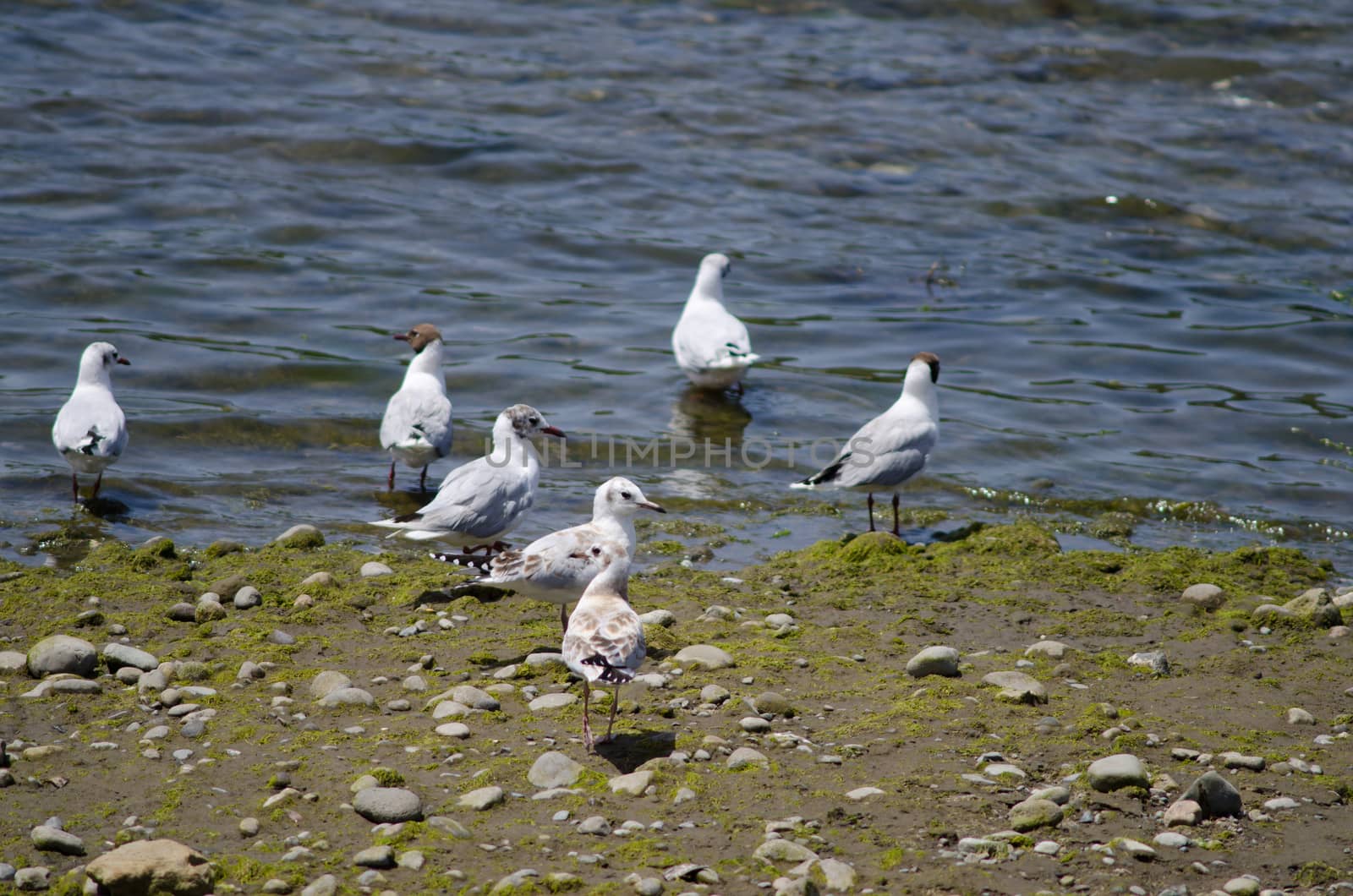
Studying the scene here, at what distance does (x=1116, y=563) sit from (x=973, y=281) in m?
7.16

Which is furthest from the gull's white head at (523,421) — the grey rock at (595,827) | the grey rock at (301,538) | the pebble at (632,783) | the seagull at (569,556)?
the grey rock at (595,827)

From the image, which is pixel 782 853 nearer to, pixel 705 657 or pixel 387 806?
pixel 387 806

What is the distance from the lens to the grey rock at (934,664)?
18.8ft

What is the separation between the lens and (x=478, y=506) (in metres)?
7.36

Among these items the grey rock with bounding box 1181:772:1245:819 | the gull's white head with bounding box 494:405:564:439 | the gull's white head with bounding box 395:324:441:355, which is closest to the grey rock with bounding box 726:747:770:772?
the grey rock with bounding box 1181:772:1245:819

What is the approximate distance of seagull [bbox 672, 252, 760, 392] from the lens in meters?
11.2

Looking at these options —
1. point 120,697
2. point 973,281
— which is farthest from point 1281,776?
point 973,281

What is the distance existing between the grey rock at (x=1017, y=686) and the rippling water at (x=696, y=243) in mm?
2487

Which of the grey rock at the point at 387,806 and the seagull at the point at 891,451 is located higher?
the seagull at the point at 891,451

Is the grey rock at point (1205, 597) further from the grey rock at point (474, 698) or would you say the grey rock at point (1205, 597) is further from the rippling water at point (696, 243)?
the grey rock at point (474, 698)

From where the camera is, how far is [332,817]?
442 cm

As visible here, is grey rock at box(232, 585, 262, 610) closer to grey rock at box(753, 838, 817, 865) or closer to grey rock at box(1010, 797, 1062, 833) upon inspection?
grey rock at box(753, 838, 817, 865)

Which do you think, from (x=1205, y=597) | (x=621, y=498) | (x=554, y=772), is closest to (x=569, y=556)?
(x=621, y=498)

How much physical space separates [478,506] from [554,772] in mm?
2861
